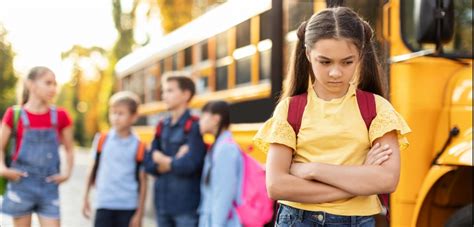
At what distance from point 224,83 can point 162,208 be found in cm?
266

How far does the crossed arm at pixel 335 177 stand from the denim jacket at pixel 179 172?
2.41 meters

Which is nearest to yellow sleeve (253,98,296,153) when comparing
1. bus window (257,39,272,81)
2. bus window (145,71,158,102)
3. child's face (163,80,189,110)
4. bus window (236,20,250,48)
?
child's face (163,80,189,110)

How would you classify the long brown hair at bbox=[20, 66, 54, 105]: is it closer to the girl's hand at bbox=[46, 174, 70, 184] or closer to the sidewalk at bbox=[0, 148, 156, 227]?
the girl's hand at bbox=[46, 174, 70, 184]

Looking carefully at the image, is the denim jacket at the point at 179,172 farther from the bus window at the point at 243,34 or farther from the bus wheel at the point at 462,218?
the bus window at the point at 243,34

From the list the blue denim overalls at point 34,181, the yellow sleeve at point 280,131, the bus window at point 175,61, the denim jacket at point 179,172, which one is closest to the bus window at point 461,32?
the denim jacket at point 179,172

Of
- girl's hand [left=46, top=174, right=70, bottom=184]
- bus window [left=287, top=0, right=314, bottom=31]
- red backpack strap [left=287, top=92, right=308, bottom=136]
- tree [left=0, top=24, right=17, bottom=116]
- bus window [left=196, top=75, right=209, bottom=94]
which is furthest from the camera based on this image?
tree [left=0, top=24, right=17, bottom=116]

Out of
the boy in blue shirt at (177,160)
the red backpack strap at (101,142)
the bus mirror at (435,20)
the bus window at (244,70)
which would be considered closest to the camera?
the bus mirror at (435,20)

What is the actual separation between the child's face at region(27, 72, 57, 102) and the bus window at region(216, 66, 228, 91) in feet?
9.23

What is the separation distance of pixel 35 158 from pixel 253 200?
3.96 feet

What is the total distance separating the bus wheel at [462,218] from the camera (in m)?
3.87

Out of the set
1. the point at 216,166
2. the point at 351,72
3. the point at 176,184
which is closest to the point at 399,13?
the point at 216,166

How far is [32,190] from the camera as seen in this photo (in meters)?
4.51

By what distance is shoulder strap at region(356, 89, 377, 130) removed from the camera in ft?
7.95

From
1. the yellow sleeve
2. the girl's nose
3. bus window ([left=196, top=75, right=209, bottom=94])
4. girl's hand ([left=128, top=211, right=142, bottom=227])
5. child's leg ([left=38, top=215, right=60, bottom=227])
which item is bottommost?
girl's hand ([left=128, top=211, right=142, bottom=227])
